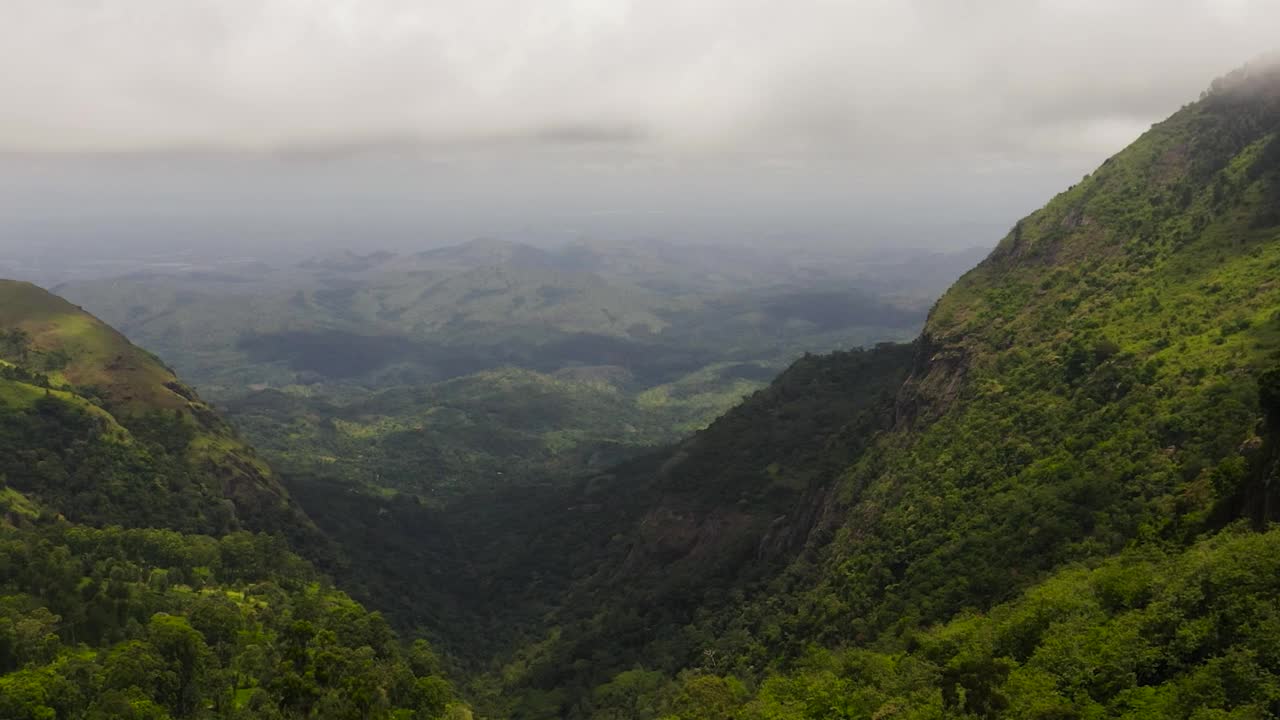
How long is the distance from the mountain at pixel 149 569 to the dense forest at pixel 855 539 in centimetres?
41

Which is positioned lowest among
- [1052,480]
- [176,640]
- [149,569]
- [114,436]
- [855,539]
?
[149,569]

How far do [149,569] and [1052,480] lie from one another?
98077mm

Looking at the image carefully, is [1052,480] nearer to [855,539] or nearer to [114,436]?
[855,539]

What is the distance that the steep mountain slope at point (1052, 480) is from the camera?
38.9m

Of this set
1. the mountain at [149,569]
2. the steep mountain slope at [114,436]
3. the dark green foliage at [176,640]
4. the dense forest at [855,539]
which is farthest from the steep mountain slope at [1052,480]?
the steep mountain slope at [114,436]

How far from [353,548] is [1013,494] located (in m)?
135

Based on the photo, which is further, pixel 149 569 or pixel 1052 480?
pixel 149 569

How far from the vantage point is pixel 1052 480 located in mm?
62969

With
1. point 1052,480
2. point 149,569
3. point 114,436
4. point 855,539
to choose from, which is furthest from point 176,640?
point 114,436

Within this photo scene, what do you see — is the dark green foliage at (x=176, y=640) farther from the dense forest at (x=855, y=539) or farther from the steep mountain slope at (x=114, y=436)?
the steep mountain slope at (x=114, y=436)

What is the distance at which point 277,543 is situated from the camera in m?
124

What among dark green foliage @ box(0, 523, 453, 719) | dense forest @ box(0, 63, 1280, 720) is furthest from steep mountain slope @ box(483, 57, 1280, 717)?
dark green foliage @ box(0, 523, 453, 719)

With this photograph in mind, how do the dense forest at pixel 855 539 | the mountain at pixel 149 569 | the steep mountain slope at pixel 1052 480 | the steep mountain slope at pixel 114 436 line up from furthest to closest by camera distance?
the steep mountain slope at pixel 114 436 → the mountain at pixel 149 569 → the dense forest at pixel 855 539 → the steep mountain slope at pixel 1052 480

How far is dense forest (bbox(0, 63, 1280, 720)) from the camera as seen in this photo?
4059cm
